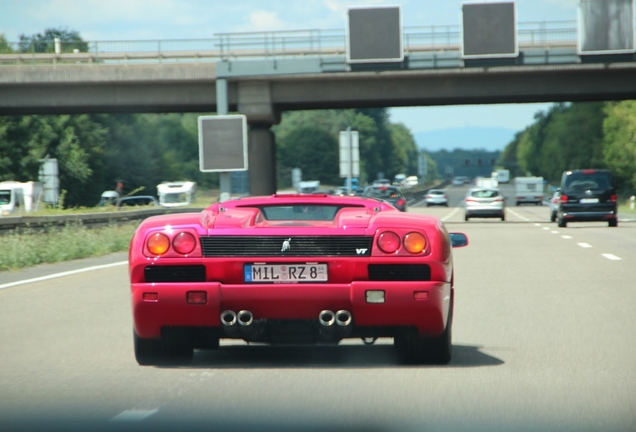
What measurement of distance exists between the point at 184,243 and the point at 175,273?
7.0 inches

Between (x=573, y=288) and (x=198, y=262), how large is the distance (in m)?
7.04

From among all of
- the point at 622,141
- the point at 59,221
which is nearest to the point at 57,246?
the point at 59,221

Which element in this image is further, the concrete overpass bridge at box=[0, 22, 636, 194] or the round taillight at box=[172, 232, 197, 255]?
the concrete overpass bridge at box=[0, 22, 636, 194]

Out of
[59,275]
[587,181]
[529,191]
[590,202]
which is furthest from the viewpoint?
[529,191]

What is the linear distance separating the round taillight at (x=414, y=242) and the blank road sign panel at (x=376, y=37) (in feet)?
106

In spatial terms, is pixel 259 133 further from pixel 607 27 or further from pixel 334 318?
pixel 334 318

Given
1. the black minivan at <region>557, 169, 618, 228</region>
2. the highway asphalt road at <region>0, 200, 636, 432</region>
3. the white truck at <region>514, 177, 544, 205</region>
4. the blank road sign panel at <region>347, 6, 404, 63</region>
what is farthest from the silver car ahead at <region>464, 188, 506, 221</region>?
the white truck at <region>514, 177, 544, 205</region>

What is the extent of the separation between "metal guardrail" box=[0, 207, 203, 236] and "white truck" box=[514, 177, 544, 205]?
5578 cm

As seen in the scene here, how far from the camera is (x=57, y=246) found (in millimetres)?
20078

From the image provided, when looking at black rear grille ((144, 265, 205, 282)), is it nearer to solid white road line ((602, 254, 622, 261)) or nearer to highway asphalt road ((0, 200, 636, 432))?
highway asphalt road ((0, 200, 636, 432))

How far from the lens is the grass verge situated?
57.9 feet

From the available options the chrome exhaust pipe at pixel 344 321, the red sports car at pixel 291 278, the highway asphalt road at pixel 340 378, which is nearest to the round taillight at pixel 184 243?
the red sports car at pixel 291 278

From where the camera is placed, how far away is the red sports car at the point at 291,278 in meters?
6.43

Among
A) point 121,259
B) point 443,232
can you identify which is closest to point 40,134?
point 121,259
